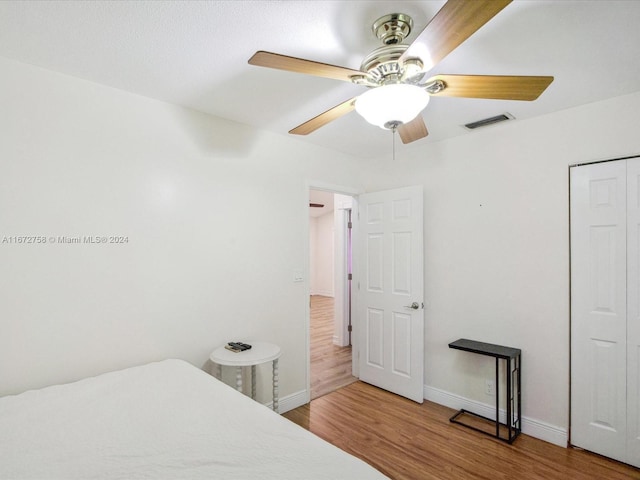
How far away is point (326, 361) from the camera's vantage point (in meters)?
4.25

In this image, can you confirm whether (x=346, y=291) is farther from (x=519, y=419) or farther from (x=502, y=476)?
(x=502, y=476)

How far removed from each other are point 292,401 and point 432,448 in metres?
1.22

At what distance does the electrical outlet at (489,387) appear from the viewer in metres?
2.76

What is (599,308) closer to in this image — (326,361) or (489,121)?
(489,121)

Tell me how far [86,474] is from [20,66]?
2.09m

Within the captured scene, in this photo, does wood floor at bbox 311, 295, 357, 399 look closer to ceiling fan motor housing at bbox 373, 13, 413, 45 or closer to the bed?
the bed

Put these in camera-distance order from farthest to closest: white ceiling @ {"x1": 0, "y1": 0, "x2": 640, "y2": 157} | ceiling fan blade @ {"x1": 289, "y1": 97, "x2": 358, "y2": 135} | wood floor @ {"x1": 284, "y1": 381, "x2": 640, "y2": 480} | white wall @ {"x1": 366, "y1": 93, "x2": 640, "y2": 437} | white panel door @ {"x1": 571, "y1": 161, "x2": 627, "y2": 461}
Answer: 1. white wall @ {"x1": 366, "y1": 93, "x2": 640, "y2": 437}
2. white panel door @ {"x1": 571, "y1": 161, "x2": 627, "y2": 461}
3. wood floor @ {"x1": 284, "y1": 381, "x2": 640, "y2": 480}
4. ceiling fan blade @ {"x1": 289, "y1": 97, "x2": 358, "y2": 135}
5. white ceiling @ {"x1": 0, "y1": 0, "x2": 640, "y2": 157}

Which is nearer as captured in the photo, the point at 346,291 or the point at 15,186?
the point at 15,186

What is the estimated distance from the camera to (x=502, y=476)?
2.07 metres

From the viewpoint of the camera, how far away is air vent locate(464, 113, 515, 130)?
100 inches

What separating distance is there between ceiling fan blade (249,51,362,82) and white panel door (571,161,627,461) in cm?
203

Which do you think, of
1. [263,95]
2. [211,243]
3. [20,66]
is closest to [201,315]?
[211,243]

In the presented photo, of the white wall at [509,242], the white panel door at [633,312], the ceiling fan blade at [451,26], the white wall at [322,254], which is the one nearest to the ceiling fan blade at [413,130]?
the ceiling fan blade at [451,26]

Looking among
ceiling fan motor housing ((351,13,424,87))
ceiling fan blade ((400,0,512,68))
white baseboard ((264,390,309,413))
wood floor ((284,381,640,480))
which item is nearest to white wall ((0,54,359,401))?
white baseboard ((264,390,309,413))
